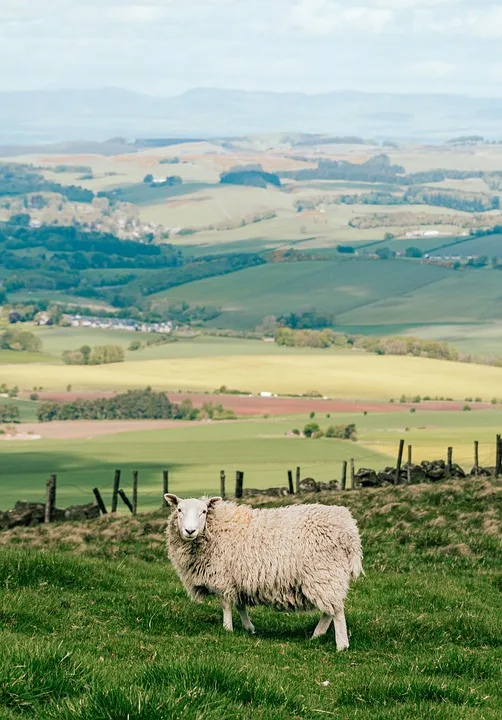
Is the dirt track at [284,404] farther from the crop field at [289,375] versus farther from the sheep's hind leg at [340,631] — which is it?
the sheep's hind leg at [340,631]

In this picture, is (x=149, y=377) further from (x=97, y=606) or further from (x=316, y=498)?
(x=97, y=606)

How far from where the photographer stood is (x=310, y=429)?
115812 millimetres

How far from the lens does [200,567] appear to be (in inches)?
623

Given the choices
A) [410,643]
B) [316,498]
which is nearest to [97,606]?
[410,643]

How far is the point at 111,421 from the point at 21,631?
405 feet

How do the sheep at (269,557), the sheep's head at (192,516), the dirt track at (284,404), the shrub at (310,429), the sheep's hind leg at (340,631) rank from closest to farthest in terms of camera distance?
the sheep's hind leg at (340,631)
the sheep at (269,557)
the sheep's head at (192,516)
the shrub at (310,429)
the dirt track at (284,404)

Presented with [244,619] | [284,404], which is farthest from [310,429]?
[244,619]

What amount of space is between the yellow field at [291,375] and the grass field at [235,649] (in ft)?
402

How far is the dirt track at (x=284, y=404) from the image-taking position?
435ft

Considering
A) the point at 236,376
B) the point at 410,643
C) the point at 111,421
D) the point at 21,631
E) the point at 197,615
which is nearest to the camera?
the point at 21,631

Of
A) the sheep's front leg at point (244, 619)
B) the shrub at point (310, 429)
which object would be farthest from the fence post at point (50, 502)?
the shrub at point (310, 429)

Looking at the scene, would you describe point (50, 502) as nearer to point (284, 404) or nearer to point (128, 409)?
point (284, 404)

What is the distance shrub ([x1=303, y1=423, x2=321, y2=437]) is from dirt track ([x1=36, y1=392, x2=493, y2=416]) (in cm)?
1392

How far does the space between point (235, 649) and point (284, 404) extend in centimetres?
12471
